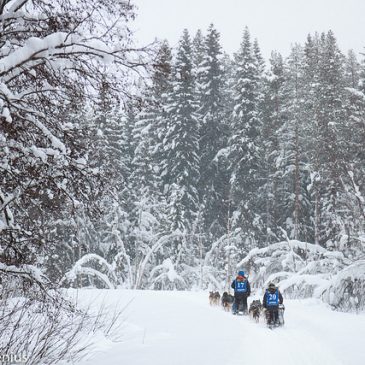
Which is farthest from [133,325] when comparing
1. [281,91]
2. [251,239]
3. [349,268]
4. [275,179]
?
[281,91]

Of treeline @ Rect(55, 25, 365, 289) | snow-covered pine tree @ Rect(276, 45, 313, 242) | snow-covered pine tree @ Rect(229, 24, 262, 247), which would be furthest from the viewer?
snow-covered pine tree @ Rect(229, 24, 262, 247)

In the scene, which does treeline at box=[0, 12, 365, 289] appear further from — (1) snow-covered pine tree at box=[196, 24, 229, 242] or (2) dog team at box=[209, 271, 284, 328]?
(2) dog team at box=[209, 271, 284, 328]

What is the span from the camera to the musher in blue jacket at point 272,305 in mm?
11732

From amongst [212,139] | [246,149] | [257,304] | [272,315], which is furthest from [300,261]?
[212,139]

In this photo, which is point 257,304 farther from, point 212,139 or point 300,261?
point 212,139

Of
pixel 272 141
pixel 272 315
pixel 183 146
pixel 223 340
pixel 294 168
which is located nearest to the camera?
pixel 223 340

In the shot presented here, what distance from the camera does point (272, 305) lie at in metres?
12.0

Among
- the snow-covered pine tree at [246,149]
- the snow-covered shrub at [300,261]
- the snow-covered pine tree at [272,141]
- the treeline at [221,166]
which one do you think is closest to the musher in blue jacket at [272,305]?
the snow-covered shrub at [300,261]

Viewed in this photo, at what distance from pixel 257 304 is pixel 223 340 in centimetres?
492

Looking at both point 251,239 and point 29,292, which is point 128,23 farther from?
point 251,239

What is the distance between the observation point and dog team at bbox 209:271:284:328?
1181 centimetres

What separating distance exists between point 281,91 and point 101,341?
32839 millimetres

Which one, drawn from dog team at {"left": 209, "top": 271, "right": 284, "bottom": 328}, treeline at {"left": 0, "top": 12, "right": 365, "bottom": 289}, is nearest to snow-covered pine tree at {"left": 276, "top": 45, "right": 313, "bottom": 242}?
treeline at {"left": 0, "top": 12, "right": 365, "bottom": 289}

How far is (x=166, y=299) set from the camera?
15164 mm
